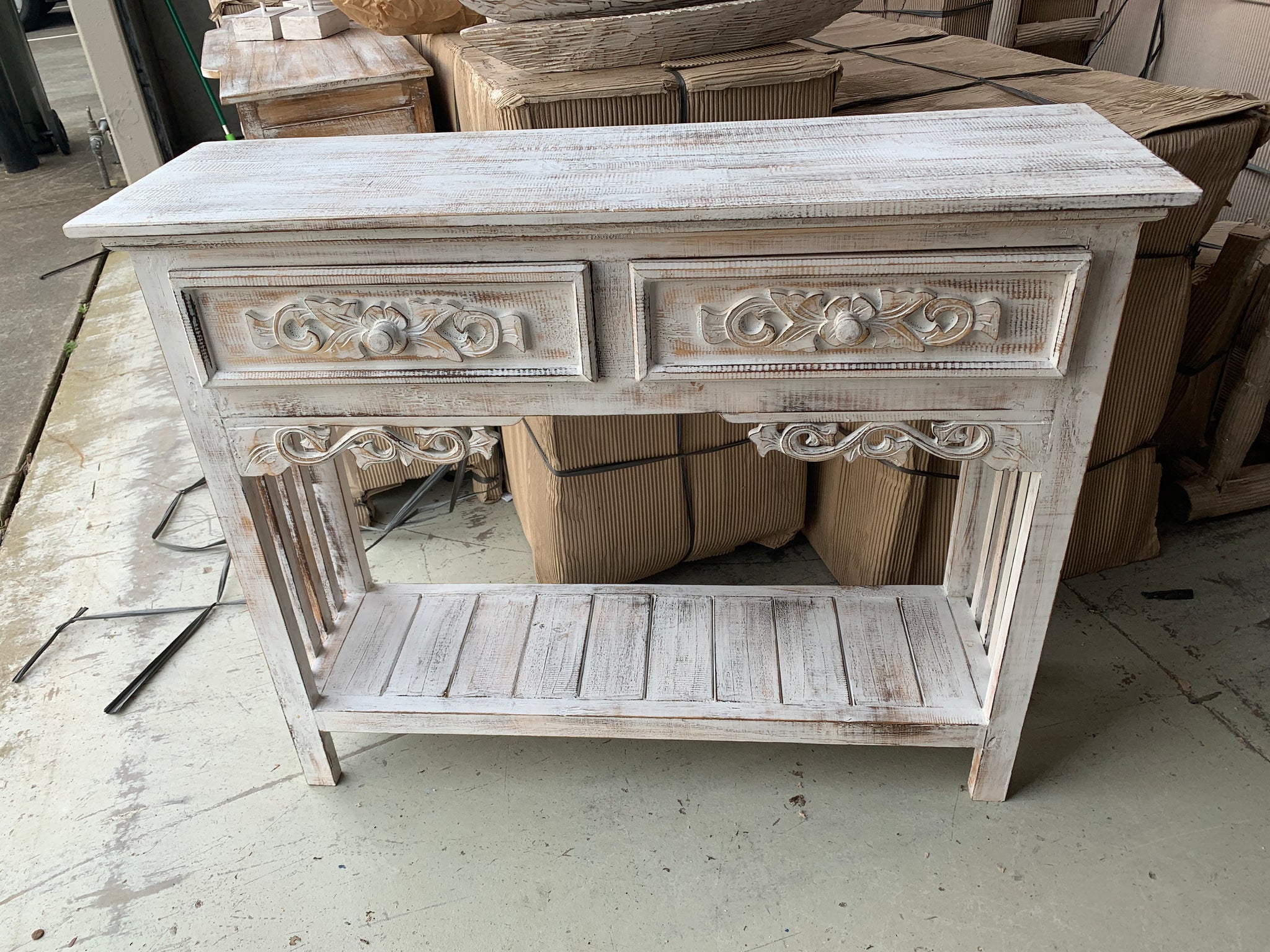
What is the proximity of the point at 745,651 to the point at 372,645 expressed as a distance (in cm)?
62

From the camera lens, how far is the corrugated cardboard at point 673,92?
127 cm

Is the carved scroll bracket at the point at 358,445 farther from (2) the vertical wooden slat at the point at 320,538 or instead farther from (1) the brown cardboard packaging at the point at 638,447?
(1) the brown cardboard packaging at the point at 638,447

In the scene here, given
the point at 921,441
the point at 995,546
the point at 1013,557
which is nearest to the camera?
the point at 921,441

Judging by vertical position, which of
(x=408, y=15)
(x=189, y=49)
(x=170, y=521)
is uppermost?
(x=408, y=15)

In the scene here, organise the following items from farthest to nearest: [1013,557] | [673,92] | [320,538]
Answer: [320,538] → [673,92] → [1013,557]

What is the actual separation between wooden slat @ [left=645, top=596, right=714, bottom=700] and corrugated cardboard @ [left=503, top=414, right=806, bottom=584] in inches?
6.9

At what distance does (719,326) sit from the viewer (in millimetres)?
970

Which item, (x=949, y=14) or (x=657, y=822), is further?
(x=949, y=14)

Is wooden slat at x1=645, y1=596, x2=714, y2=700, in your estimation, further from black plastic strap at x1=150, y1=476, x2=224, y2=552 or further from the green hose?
the green hose

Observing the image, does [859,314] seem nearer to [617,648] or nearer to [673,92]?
[673,92]

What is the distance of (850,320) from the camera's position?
937mm

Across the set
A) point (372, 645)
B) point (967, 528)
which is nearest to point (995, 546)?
point (967, 528)

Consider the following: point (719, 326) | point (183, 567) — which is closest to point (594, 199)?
point (719, 326)

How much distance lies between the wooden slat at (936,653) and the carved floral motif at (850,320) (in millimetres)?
597
